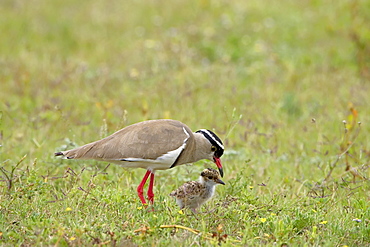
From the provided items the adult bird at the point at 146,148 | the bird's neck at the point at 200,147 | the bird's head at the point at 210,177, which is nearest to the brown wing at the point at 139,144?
the adult bird at the point at 146,148

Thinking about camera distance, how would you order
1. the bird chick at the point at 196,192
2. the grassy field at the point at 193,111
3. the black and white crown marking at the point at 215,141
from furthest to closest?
the black and white crown marking at the point at 215,141 → the bird chick at the point at 196,192 → the grassy field at the point at 193,111

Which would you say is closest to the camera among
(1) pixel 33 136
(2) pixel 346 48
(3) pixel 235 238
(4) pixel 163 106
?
(3) pixel 235 238

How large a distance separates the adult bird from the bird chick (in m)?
0.31

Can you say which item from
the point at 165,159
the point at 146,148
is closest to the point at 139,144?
the point at 146,148

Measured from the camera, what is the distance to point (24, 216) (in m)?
5.13

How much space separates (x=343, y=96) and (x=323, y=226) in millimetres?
5037

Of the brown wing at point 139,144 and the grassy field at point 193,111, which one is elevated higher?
the brown wing at point 139,144

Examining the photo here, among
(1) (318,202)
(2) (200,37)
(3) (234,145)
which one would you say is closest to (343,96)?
(3) (234,145)

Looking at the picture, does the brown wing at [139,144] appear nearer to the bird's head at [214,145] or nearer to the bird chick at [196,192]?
the bird's head at [214,145]

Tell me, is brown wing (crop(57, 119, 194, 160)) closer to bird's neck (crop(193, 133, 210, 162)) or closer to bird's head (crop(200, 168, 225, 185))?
bird's neck (crop(193, 133, 210, 162))

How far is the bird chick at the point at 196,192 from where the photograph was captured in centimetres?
561

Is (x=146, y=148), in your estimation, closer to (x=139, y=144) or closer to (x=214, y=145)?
(x=139, y=144)

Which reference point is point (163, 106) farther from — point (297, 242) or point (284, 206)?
point (297, 242)

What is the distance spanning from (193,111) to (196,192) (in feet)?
12.0
